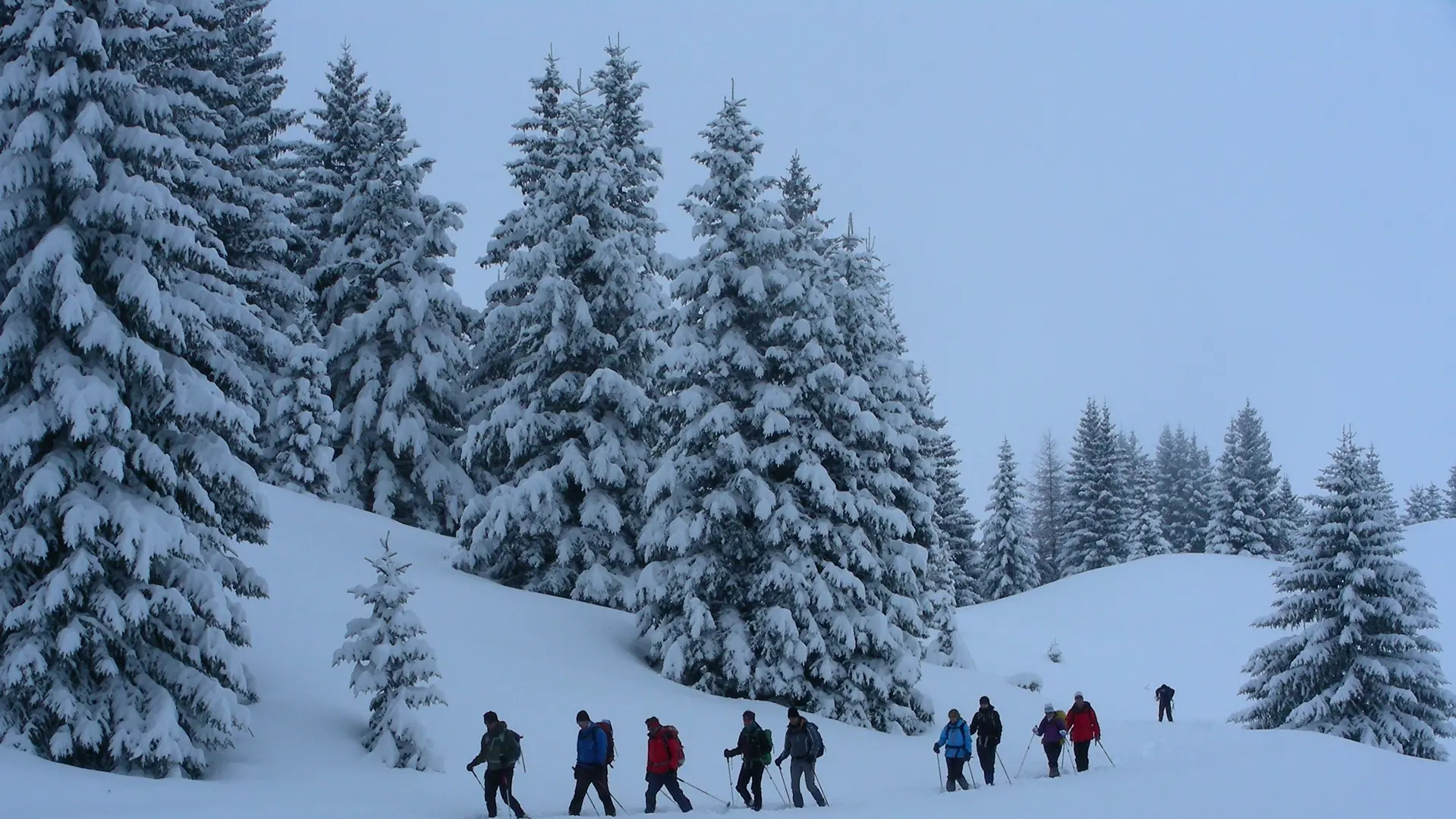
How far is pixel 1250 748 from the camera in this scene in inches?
835

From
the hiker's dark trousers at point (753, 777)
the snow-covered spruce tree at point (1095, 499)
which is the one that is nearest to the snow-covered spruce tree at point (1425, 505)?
the snow-covered spruce tree at point (1095, 499)

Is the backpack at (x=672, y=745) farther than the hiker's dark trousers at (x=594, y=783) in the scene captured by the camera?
Yes

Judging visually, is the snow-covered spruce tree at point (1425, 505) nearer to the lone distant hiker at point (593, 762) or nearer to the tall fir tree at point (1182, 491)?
the tall fir tree at point (1182, 491)

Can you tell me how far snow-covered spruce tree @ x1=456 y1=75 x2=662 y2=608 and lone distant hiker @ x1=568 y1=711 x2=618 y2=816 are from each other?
36.7 ft

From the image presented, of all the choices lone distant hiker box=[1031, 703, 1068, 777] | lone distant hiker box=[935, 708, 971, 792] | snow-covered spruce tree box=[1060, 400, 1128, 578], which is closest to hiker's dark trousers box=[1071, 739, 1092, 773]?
lone distant hiker box=[1031, 703, 1068, 777]

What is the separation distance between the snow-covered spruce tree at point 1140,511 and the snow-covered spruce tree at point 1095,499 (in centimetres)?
84

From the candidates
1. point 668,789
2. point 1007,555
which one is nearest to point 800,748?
point 668,789

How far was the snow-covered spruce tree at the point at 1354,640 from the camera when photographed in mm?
25109

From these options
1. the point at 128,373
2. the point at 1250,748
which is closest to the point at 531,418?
the point at 128,373

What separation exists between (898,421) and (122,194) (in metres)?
20.2

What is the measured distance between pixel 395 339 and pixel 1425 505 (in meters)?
101

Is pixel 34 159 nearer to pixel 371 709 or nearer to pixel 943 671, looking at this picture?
pixel 371 709

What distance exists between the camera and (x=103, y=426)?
13.0 metres

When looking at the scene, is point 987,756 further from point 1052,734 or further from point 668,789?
point 668,789
